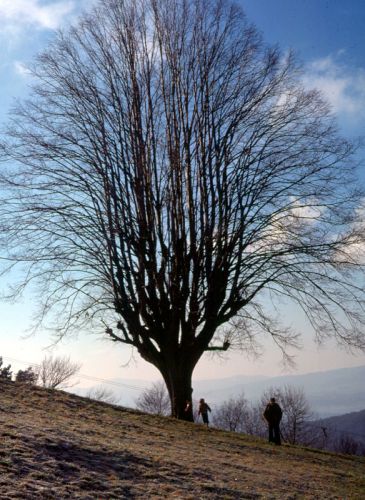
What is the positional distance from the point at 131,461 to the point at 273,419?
8.51 metres

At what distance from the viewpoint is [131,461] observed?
6016 mm

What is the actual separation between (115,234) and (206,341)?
3.98 m

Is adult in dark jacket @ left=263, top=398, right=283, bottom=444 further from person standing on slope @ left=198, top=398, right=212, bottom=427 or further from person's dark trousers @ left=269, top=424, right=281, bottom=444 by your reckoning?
person standing on slope @ left=198, top=398, right=212, bottom=427

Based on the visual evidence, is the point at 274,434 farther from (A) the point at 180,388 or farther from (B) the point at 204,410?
(B) the point at 204,410

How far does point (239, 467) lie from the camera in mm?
7320

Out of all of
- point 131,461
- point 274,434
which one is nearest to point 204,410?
point 274,434

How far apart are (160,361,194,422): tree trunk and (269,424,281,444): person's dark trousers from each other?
7.41 feet

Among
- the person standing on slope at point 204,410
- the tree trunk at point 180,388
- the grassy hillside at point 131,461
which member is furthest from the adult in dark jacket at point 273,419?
the person standing on slope at point 204,410

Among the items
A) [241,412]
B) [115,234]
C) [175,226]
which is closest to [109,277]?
[115,234]

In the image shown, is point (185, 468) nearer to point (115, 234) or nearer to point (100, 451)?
point (100, 451)

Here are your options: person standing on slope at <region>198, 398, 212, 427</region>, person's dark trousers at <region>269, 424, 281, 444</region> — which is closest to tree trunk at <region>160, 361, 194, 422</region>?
person's dark trousers at <region>269, 424, 281, 444</region>

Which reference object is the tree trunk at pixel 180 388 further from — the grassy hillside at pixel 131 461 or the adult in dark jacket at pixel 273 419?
the adult in dark jacket at pixel 273 419

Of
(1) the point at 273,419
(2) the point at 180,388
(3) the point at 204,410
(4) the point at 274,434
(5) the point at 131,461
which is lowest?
(5) the point at 131,461

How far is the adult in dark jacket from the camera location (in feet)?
43.2
